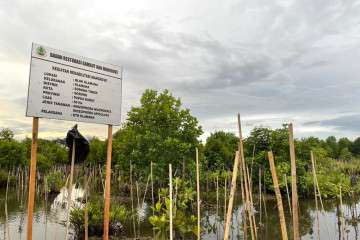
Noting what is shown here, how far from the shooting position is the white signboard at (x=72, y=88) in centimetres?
403

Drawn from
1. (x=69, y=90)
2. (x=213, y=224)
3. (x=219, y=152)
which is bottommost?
(x=213, y=224)

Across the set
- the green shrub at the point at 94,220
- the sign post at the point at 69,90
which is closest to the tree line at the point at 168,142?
the green shrub at the point at 94,220

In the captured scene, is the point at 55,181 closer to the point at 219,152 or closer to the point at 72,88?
the point at 72,88

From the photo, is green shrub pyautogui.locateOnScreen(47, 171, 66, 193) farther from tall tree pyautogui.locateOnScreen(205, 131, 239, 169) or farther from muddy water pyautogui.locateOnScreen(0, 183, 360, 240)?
tall tree pyautogui.locateOnScreen(205, 131, 239, 169)

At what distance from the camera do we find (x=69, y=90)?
4.33 meters

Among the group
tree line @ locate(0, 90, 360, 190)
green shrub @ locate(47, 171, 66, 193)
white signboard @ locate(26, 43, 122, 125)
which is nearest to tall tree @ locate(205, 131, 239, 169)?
tree line @ locate(0, 90, 360, 190)

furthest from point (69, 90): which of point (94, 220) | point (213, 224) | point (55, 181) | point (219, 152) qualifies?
point (219, 152)

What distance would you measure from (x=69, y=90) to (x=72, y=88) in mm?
66

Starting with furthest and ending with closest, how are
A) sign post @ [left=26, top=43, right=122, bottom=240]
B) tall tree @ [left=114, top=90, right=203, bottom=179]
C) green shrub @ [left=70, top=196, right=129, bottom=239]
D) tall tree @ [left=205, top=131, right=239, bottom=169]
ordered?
tall tree @ [left=205, top=131, right=239, bottom=169] < tall tree @ [left=114, top=90, right=203, bottom=179] < green shrub @ [left=70, top=196, right=129, bottom=239] < sign post @ [left=26, top=43, right=122, bottom=240]

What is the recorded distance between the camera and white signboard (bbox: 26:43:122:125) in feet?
13.2

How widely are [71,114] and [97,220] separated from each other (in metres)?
3.42

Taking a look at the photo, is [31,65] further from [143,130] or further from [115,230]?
[143,130]

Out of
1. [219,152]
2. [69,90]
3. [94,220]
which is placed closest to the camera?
[69,90]

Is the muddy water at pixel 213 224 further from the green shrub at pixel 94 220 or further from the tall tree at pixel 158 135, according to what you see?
the tall tree at pixel 158 135
